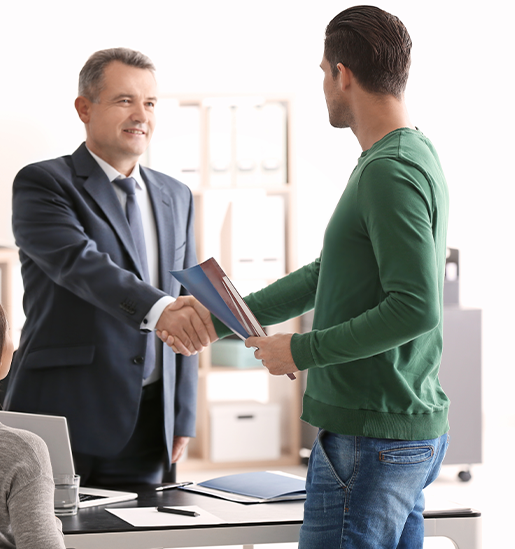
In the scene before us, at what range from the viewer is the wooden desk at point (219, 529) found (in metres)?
1.39

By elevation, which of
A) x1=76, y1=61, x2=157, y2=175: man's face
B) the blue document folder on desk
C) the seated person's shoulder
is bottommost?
the blue document folder on desk

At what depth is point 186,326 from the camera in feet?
6.40

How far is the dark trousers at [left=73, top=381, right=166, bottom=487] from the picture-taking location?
204 cm

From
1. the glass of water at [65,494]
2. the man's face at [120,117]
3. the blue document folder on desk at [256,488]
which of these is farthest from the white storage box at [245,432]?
the glass of water at [65,494]

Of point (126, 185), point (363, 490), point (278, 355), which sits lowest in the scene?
point (363, 490)

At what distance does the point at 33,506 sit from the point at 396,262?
2.08 ft

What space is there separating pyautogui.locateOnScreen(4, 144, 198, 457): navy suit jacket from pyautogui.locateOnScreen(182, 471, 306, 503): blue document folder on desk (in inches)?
14.1

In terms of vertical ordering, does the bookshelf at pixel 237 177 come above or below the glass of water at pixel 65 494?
above

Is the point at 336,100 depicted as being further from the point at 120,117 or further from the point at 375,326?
the point at 120,117

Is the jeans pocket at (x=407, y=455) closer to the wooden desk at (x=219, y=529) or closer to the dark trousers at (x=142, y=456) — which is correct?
the wooden desk at (x=219, y=529)

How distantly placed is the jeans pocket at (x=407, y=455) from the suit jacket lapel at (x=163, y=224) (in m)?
1.04

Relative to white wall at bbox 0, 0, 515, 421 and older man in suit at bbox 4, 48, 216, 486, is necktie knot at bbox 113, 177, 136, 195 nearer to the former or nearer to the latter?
older man in suit at bbox 4, 48, 216, 486

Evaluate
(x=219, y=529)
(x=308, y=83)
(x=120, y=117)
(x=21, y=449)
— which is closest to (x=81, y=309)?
(x=120, y=117)

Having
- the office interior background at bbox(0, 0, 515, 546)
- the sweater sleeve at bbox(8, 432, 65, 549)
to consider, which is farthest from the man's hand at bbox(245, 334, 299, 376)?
the office interior background at bbox(0, 0, 515, 546)
